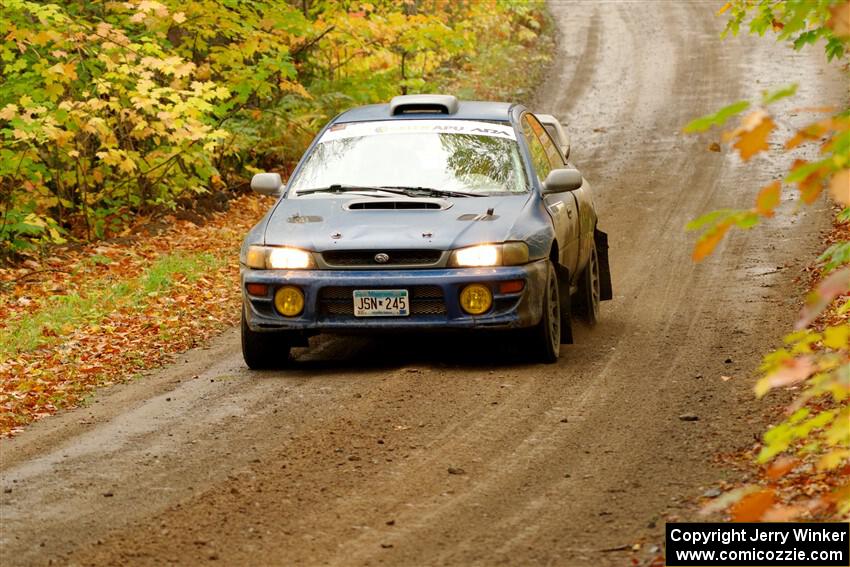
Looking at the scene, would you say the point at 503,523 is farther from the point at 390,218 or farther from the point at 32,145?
the point at 32,145

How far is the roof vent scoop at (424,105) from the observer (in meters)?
10.0

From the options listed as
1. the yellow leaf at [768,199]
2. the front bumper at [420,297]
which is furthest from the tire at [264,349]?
the yellow leaf at [768,199]

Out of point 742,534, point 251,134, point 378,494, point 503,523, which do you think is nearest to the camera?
point 742,534

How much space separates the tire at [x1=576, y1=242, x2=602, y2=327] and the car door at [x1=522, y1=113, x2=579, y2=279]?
0.50 m

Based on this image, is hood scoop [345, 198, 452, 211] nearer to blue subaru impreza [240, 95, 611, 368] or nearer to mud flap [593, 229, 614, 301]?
blue subaru impreza [240, 95, 611, 368]

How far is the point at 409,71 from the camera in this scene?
2219cm

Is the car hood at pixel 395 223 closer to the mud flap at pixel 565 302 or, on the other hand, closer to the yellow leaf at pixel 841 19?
the mud flap at pixel 565 302

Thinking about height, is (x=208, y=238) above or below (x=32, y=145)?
below

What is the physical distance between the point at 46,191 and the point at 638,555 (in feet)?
40.3

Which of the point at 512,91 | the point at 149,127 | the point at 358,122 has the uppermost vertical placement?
the point at 358,122

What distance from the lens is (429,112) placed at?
396 inches

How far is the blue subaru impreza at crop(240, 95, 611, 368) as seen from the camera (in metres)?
8.40

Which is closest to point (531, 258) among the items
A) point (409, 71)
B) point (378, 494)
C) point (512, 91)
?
point (378, 494)

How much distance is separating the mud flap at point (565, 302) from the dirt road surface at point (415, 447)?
112 millimetres
